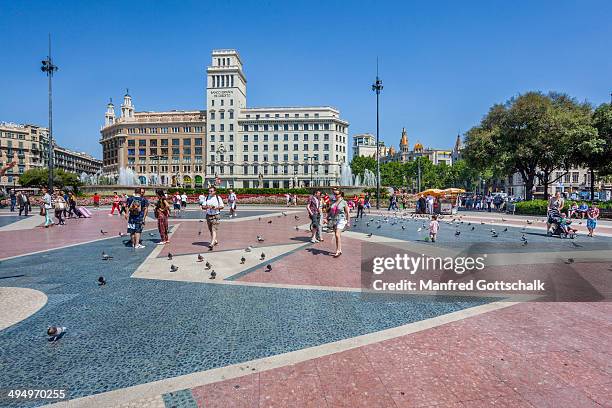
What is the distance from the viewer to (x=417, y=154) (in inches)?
6560

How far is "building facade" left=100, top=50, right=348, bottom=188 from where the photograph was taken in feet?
294

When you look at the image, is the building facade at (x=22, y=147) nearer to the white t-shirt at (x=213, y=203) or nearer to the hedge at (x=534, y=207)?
the white t-shirt at (x=213, y=203)

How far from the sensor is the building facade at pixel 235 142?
8950 centimetres

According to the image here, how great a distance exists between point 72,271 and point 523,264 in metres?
10.7

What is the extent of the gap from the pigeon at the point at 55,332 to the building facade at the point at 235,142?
84.1m

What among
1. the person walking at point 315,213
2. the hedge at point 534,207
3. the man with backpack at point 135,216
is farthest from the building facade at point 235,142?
the man with backpack at point 135,216

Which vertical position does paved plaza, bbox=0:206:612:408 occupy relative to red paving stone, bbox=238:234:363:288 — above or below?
below

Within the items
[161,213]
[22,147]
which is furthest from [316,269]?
[22,147]

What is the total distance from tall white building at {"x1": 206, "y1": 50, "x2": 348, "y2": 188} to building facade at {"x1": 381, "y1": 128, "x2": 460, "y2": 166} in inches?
2503

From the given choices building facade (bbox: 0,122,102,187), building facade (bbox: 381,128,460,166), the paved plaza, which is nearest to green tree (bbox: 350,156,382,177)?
building facade (bbox: 381,128,460,166)

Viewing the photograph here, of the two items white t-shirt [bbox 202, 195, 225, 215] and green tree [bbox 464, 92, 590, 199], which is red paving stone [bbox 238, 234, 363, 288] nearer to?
white t-shirt [bbox 202, 195, 225, 215]

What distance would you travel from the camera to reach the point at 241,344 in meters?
4.24

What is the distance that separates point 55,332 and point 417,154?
174 meters

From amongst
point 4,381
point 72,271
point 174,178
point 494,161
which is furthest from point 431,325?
point 174,178
